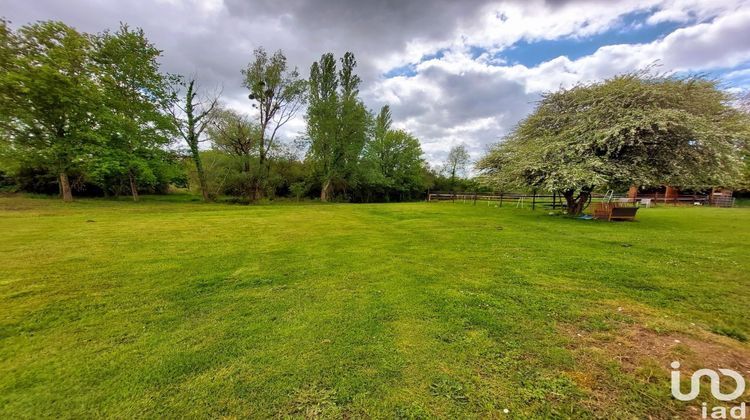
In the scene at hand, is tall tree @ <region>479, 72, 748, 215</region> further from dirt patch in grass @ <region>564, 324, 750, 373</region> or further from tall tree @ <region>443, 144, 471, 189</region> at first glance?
tall tree @ <region>443, 144, 471, 189</region>

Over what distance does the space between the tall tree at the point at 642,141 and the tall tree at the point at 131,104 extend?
23.7m

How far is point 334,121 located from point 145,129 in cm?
1461

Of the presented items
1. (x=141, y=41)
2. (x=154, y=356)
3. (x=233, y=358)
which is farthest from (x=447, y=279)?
(x=141, y=41)

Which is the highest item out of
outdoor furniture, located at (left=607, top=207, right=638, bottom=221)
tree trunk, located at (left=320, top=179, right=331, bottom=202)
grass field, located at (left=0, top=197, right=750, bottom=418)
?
tree trunk, located at (left=320, top=179, right=331, bottom=202)

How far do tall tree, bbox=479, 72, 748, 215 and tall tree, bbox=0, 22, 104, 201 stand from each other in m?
24.7

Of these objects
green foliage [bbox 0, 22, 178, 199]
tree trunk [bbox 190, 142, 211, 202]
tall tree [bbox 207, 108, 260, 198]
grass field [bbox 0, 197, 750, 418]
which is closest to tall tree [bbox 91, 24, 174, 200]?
green foliage [bbox 0, 22, 178, 199]

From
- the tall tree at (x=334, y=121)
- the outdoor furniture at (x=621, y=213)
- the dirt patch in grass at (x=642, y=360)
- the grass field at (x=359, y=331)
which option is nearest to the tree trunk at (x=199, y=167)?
the tall tree at (x=334, y=121)

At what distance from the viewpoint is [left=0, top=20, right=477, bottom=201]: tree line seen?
1546cm

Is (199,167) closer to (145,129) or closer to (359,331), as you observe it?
(145,129)

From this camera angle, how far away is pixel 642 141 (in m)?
11.0

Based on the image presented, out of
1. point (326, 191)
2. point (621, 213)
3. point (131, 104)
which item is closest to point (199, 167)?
point (131, 104)

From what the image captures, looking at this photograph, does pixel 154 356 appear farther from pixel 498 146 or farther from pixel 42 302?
pixel 498 146

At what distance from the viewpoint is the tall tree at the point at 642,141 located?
1065 centimetres

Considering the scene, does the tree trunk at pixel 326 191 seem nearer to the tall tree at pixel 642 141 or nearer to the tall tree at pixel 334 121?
the tall tree at pixel 334 121
